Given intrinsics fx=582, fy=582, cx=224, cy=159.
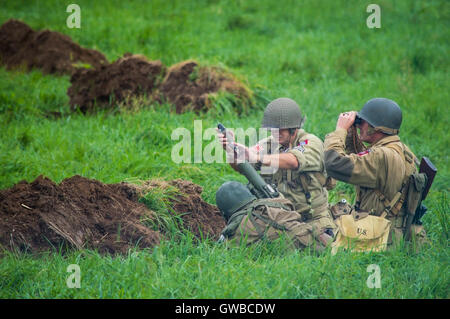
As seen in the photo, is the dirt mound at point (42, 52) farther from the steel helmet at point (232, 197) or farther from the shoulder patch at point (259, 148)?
the steel helmet at point (232, 197)

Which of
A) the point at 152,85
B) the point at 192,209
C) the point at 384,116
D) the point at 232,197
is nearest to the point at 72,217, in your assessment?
the point at 192,209

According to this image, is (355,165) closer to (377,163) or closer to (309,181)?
(377,163)

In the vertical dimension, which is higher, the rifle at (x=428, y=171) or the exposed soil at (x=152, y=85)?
the exposed soil at (x=152, y=85)

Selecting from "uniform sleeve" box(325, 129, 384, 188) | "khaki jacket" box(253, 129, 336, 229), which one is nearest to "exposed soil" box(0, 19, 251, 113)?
"khaki jacket" box(253, 129, 336, 229)

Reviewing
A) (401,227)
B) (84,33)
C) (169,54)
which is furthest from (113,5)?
(401,227)

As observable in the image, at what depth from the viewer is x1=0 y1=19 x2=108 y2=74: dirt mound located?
10.8 metres

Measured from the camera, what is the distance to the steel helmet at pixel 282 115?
17.7 ft

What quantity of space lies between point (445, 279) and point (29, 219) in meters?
3.40

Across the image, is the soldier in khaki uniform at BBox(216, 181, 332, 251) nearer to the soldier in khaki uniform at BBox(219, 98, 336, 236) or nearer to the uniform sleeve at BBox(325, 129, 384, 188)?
the soldier in khaki uniform at BBox(219, 98, 336, 236)

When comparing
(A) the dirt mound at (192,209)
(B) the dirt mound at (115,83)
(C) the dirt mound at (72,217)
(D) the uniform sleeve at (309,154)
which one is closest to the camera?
(C) the dirt mound at (72,217)

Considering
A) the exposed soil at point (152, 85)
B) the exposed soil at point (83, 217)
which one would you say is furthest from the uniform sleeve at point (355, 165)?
the exposed soil at point (152, 85)

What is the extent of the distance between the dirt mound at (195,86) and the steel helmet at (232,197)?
3537mm

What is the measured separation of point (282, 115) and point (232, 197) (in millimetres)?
912

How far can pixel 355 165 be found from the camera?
15.7ft
